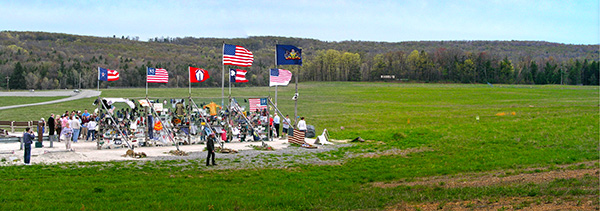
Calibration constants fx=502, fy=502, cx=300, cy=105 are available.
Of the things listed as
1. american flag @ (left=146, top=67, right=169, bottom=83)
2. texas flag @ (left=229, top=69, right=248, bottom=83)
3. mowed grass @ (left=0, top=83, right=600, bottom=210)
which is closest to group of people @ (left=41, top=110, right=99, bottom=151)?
american flag @ (left=146, top=67, right=169, bottom=83)

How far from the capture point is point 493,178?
51.4ft

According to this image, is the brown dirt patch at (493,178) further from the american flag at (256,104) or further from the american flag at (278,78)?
the american flag at (256,104)

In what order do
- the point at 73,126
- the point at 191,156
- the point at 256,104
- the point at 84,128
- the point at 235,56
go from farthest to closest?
the point at 256,104 < the point at 84,128 < the point at 235,56 < the point at 73,126 < the point at 191,156

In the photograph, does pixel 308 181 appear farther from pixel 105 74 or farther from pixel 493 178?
pixel 105 74

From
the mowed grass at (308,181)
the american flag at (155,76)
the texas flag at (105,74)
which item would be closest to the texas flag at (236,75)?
the american flag at (155,76)

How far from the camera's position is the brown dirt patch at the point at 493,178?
48.0ft

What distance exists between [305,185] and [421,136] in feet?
53.4

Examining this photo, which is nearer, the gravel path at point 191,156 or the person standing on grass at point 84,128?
the gravel path at point 191,156

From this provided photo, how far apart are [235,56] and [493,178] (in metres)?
14.8

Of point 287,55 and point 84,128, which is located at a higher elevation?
point 287,55

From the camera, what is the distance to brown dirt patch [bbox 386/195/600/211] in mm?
10445

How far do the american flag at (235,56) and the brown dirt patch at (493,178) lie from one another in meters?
12.6

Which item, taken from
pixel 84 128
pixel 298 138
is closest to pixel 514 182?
pixel 298 138

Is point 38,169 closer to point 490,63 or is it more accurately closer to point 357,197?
point 357,197
